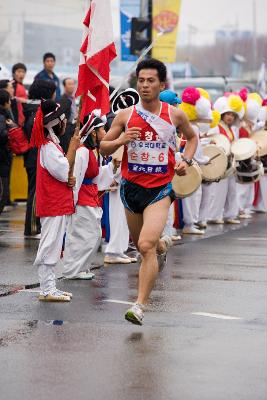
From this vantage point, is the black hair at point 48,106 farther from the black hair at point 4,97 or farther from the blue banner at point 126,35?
the blue banner at point 126,35

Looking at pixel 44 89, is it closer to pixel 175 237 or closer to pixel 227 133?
pixel 175 237

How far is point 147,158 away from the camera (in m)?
9.73

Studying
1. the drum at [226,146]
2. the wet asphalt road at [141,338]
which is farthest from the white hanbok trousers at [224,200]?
the wet asphalt road at [141,338]

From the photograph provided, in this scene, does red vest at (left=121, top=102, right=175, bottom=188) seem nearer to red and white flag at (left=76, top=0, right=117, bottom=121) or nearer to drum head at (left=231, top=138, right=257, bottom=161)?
red and white flag at (left=76, top=0, right=117, bottom=121)

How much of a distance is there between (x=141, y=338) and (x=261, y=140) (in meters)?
11.2

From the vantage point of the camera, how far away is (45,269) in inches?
415

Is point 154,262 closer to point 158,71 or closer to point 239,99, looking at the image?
point 158,71

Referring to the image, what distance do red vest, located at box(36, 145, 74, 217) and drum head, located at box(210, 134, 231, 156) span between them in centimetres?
759

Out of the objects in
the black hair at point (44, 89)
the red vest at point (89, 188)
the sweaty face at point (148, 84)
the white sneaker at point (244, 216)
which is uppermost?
the sweaty face at point (148, 84)

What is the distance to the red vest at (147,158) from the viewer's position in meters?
9.73

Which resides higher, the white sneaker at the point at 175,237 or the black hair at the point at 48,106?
the black hair at the point at 48,106

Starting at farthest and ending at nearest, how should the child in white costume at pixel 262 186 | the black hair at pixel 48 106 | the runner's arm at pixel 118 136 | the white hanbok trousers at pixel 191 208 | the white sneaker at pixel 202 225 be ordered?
1. the child in white costume at pixel 262 186
2. the white sneaker at pixel 202 225
3. the white hanbok trousers at pixel 191 208
4. the black hair at pixel 48 106
5. the runner's arm at pixel 118 136

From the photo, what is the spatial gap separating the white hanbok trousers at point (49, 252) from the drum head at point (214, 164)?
696cm

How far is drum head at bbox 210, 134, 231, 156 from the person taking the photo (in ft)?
59.2
